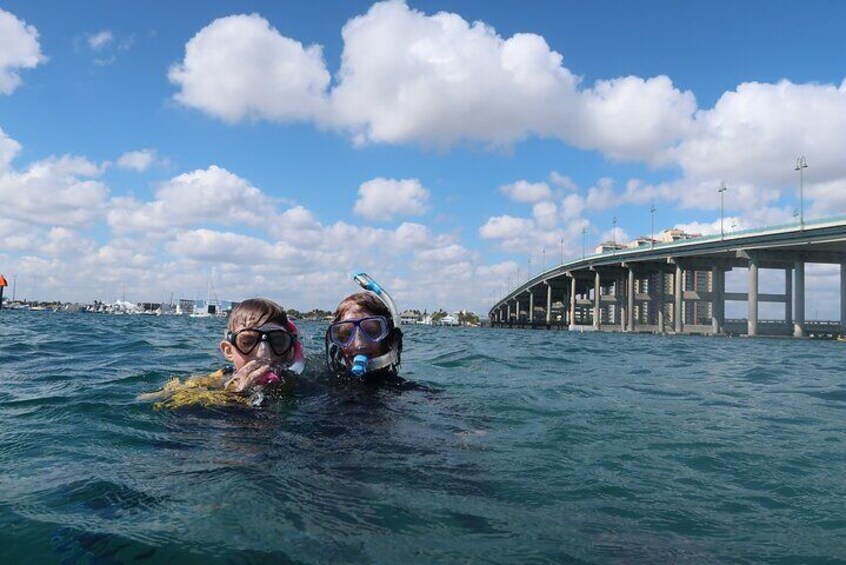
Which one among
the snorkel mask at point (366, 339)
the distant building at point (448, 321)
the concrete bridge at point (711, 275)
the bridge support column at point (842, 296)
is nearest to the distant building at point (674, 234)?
the concrete bridge at point (711, 275)

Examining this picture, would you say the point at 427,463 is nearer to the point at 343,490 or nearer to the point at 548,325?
the point at 343,490

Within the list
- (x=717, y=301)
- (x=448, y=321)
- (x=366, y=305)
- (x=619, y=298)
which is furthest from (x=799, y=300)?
(x=448, y=321)

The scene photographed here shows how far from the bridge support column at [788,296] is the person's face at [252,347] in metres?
84.8

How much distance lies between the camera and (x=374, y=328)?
6.44 meters

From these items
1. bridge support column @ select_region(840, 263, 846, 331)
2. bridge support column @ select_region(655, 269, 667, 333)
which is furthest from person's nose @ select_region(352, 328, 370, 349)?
bridge support column @ select_region(655, 269, 667, 333)

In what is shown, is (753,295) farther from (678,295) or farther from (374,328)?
(374,328)

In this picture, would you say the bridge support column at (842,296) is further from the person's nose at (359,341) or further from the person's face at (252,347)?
the person's face at (252,347)

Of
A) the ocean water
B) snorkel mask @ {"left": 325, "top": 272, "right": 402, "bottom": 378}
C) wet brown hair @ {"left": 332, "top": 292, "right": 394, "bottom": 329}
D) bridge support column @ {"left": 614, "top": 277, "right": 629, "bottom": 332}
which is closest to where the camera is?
the ocean water

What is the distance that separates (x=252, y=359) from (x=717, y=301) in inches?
3377

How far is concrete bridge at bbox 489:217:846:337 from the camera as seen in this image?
63.6 m

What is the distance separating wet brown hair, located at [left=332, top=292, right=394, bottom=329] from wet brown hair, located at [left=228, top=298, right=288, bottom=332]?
876 mm

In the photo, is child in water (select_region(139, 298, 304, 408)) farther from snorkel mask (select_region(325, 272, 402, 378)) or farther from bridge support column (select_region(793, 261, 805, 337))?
bridge support column (select_region(793, 261, 805, 337))

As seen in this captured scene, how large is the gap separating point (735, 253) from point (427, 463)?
76.1 m

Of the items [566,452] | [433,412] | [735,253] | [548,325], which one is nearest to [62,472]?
[433,412]
